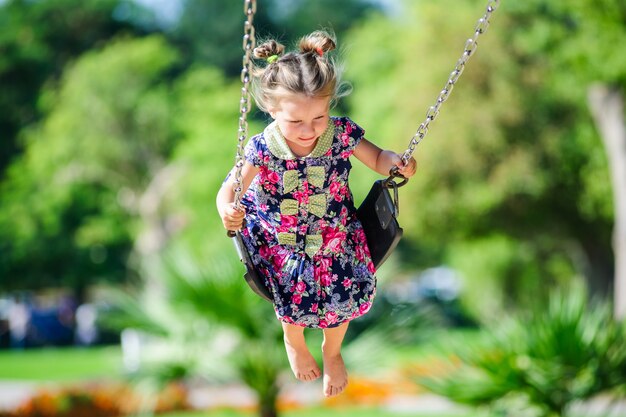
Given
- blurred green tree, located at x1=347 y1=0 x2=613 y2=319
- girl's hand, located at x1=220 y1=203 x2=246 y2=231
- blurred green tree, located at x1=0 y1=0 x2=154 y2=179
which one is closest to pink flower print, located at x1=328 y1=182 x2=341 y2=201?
girl's hand, located at x1=220 y1=203 x2=246 y2=231

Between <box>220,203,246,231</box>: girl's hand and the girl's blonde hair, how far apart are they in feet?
1.27

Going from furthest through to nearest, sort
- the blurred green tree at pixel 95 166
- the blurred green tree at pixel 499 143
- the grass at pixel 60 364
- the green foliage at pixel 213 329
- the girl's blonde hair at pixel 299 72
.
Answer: the blurred green tree at pixel 95 166
the blurred green tree at pixel 499 143
the grass at pixel 60 364
the green foliage at pixel 213 329
the girl's blonde hair at pixel 299 72

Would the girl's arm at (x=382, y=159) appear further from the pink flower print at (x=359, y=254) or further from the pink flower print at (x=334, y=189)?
the pink flower print at (x=359, y=254)

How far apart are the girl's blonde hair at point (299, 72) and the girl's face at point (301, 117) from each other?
2 cm

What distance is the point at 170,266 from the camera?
9188 mm

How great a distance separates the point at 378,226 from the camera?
3762mm

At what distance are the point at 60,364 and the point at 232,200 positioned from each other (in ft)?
67.9

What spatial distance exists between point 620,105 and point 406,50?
878 cm

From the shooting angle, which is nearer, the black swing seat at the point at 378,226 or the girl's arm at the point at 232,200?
the girl's arm at the point at 232,200

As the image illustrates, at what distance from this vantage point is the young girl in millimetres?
3602

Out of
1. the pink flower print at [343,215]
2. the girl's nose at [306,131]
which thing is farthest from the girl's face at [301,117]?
the pink flower print at [343,215]

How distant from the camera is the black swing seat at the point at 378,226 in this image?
3.63 m

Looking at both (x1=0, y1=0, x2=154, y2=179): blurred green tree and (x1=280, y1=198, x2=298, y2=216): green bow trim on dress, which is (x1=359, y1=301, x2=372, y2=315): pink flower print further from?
(x1=0, y1=0, x2=154, y2=179): blurred green tree

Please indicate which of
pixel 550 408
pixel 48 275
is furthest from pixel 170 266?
pixel 48 275
